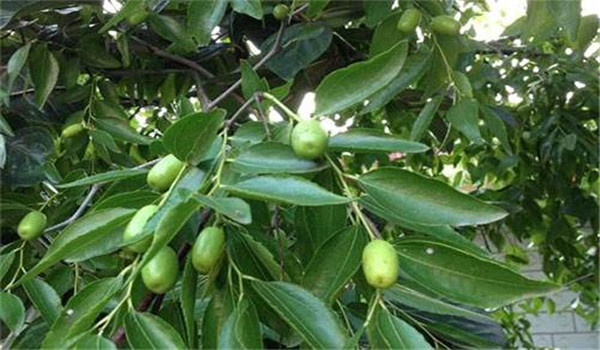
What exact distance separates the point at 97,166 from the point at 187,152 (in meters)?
0.57

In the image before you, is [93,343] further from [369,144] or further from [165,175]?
[369,144]

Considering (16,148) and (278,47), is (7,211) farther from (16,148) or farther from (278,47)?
(278,47)

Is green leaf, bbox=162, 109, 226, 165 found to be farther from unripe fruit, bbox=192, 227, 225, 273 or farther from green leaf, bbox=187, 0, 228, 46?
green leaf, bbox=187, 0, 228, 46

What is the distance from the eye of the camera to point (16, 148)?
960 millimetres

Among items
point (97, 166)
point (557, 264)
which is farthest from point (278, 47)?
point (557, 264)

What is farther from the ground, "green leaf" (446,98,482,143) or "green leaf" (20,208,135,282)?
"green leaf" (20,208,135,282)

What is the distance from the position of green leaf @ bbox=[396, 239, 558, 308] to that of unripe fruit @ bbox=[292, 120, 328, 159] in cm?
10

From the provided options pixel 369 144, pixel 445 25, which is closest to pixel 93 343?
pixel 369 144

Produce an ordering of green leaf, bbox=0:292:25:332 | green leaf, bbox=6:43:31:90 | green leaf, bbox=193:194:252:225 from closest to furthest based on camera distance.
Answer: green leaf, bbox=193:194:252:225 < green leaf, bbox=0:292:25:332 < green leaf, bbox=6:43:31:90

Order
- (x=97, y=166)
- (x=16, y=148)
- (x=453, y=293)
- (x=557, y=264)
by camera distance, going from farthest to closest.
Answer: (x=557, y=264) → (x=97, y=166) → (x=16, y=148) → (x=453, y=293)

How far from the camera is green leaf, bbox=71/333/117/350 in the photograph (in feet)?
1.49

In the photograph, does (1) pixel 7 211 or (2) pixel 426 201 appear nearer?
(2) pixel 426 201

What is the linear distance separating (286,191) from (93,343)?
161 mm

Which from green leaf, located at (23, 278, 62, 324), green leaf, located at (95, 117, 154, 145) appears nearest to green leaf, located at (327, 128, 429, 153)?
green leaf, located at (23, 278, 62, 324)
